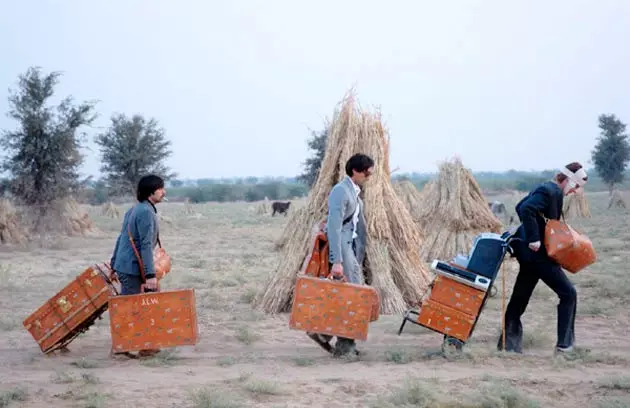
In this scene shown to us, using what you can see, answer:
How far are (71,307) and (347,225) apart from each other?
2.44 m

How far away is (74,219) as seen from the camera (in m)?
23.2

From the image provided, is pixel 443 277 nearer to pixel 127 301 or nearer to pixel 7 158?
pixel 127 301

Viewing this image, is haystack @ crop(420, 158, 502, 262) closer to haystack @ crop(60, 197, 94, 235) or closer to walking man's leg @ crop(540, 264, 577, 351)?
walking man's leg @ crop(540, 264, 577, 351)

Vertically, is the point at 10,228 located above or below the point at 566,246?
below

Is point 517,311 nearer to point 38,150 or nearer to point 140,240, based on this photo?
point 140,240

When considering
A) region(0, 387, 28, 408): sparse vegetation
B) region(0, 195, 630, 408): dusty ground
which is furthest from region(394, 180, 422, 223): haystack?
region(0, 387, 28, 408): sparse vegetation

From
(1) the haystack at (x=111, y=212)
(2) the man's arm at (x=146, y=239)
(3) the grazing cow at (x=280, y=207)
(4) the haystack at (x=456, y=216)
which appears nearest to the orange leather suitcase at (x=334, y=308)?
(2) the man's arm at (x=146, y=239)

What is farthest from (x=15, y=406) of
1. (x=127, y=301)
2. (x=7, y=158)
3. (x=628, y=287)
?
(x=7, y=158)

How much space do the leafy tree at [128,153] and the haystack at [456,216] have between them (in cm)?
1879

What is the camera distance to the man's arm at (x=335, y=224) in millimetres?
6277

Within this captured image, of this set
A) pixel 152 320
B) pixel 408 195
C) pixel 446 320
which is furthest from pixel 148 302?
pixel 408 195

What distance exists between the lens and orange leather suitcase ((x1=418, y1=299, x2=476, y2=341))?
20.9 ft

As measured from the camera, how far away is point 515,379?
5.62 meters

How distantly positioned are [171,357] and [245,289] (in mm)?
4603
